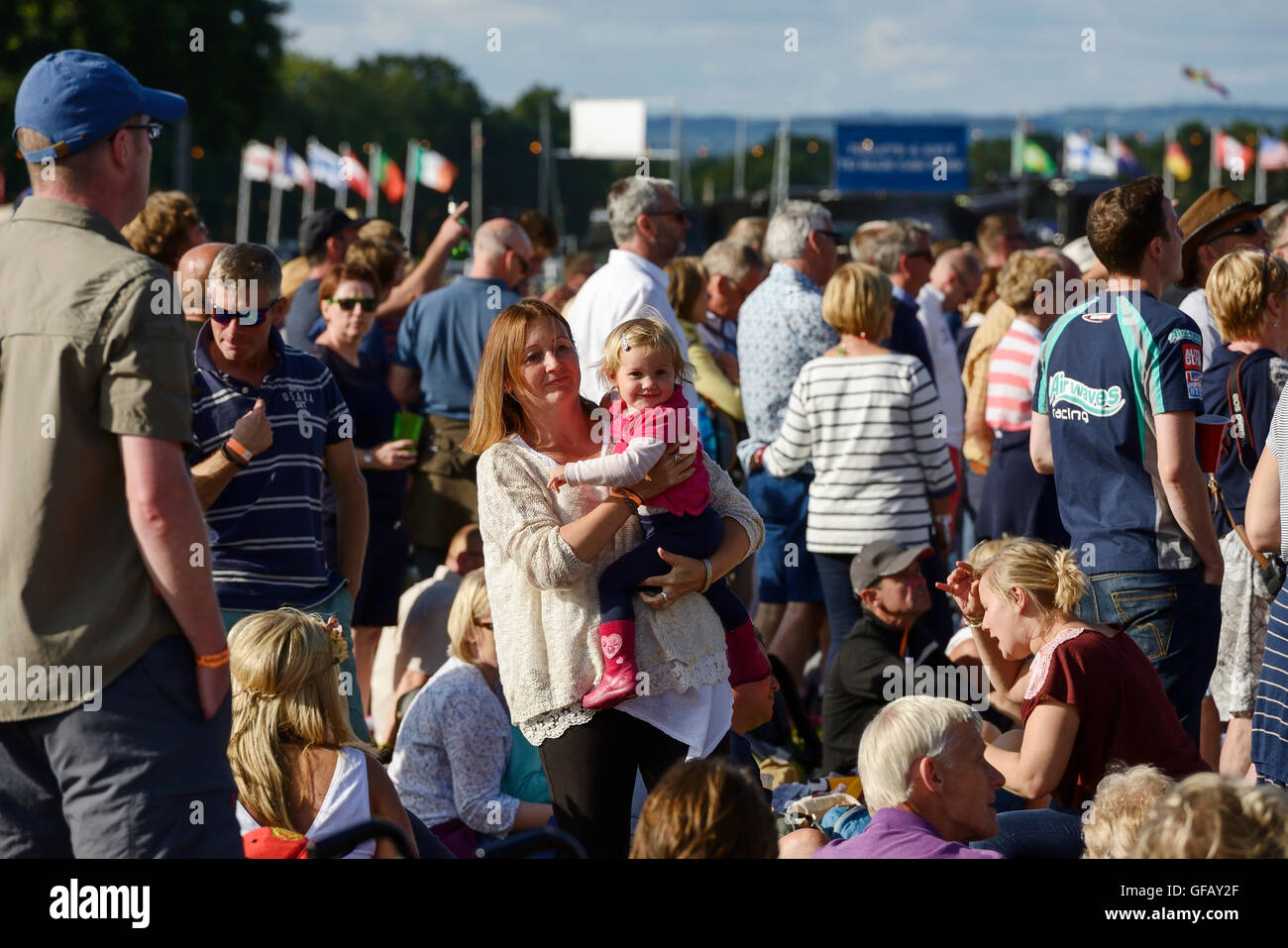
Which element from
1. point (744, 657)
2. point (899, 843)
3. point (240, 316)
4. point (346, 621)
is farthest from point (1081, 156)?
point (899, 843)

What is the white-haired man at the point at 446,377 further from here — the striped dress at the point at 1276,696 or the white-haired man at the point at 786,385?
the striped dress at the point at 1276,696

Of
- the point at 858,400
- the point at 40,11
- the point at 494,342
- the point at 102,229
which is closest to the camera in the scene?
the point at 102,229

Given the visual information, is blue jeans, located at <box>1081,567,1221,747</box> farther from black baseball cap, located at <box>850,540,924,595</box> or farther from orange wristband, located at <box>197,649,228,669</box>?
orange wristband, located at <box>197,649,228,669</box>

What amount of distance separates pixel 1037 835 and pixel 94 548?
2.51 meters

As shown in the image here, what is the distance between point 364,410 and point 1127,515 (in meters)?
3.24

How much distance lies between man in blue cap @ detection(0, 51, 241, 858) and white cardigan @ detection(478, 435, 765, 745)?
986mm

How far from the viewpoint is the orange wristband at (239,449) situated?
422 centimetres

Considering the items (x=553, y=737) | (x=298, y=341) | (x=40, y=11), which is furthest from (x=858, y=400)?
(x=40, y=11)

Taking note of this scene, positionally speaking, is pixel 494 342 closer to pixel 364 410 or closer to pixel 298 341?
pixel 364 410

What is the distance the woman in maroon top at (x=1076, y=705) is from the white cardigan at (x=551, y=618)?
972 mm

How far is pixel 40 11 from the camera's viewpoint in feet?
128

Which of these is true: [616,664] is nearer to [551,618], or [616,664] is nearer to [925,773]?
[551,618]

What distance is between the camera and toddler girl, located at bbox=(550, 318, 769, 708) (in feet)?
11.3

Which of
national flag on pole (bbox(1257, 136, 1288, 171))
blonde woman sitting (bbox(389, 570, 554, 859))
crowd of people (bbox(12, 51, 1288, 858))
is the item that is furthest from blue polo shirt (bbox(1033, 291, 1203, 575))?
national flag on pole (bbox(1257, 136, 1288, 171))
